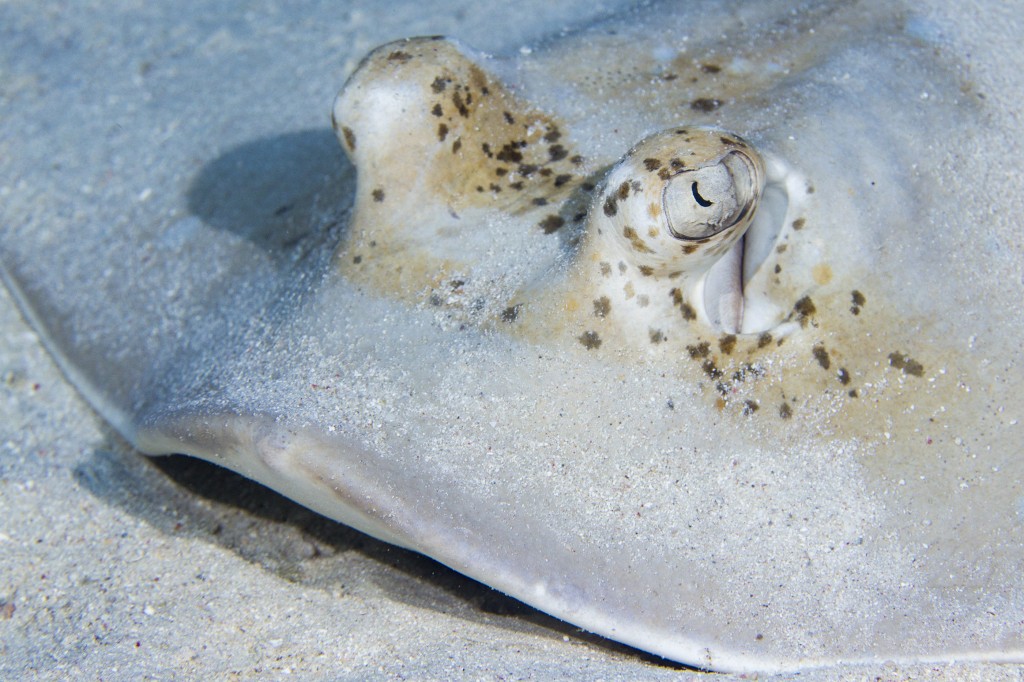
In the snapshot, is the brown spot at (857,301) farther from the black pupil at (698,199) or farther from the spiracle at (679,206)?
the black pupil at (698,199)

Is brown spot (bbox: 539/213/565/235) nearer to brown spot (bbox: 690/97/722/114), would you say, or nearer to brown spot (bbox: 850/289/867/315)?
brown spot (bbox: 690/97/722/114)

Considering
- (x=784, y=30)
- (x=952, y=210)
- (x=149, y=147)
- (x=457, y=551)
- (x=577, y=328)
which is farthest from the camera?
(x=149, y=147)

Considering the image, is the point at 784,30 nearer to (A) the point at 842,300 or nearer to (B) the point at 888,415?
(A) the point at 842,300

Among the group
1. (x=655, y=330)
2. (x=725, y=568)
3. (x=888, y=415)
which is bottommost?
(x=725, y=568)

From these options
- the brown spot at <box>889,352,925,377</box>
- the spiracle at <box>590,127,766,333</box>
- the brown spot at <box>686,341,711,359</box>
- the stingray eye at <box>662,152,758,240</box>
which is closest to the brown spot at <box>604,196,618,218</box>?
the spiracle at <box>590,127,766,333</box>

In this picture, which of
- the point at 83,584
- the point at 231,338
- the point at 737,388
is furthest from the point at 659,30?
the point at 83,584

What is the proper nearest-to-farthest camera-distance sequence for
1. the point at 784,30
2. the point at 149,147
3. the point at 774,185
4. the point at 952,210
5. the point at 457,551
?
the point at 457,551 → the point at 774,185 → the point at 952,210 → the point at 784,30 → the point at 149,147
